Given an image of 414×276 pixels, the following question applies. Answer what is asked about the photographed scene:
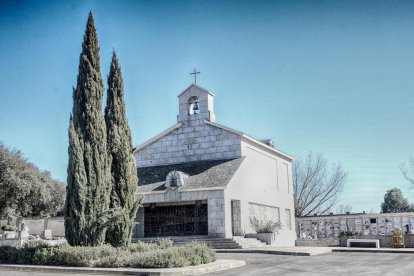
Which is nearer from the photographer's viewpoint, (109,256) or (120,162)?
(109,256)

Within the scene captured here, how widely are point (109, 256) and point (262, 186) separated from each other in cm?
1952

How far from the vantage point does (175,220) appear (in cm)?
3017

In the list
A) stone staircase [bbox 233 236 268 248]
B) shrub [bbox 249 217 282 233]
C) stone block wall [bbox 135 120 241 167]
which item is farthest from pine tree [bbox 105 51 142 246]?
stone block wall [bbox 135 120 241 167]

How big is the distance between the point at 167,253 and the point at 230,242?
1208 centimetres

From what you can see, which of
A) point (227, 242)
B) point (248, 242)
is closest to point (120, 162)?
point (227, 242)

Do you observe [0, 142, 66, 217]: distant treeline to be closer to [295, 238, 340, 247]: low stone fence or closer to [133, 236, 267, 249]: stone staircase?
[133, 236, 267, 249]: stone staircase

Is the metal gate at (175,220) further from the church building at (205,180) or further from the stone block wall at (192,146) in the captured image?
the stone block wall at (192,146)

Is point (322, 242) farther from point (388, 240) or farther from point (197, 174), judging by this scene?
point (197, 174)

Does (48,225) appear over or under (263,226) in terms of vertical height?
under

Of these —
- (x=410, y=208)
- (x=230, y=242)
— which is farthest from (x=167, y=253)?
(x=410, y=208)

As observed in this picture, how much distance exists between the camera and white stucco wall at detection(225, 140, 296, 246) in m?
29.4

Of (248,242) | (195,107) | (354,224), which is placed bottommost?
(248,242)

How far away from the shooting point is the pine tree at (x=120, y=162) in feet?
61.6

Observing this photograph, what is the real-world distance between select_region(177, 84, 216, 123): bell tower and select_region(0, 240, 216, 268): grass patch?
1686 centimetres
